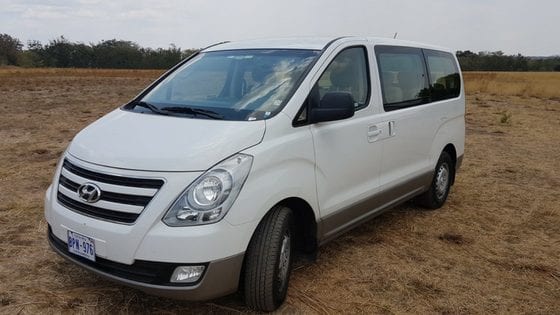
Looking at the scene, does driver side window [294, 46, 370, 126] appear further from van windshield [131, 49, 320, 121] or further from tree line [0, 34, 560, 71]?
tree line [0, 34, 560, 71]

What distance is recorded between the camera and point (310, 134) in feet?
10.9

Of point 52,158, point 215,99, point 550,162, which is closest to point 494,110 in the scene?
point 550,162

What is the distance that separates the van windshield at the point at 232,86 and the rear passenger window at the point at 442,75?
2.10 meters

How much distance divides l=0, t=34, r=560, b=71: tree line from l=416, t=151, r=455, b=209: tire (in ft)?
A: 175

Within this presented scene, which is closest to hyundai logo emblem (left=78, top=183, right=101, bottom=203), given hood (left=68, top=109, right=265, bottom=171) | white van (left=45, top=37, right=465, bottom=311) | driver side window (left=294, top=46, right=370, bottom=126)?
white van (left=45, top=37, right=465, bottom=311)

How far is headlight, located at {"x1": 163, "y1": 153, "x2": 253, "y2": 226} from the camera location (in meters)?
2.64

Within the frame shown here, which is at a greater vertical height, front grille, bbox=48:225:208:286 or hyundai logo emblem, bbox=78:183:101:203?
hyundai logo emblem, bbox=78:183:101:203

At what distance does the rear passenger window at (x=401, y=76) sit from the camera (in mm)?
4262

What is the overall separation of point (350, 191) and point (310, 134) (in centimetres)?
72

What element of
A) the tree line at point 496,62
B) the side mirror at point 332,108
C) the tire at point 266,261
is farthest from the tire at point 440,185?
the tree line at point 496,62

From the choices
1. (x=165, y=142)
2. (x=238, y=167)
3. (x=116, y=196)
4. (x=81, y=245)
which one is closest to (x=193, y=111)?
(x=165, y=142)

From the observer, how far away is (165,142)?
2.91 metres

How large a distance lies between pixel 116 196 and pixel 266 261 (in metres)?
0.94

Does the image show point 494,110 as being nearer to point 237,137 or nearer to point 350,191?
point 350,191
